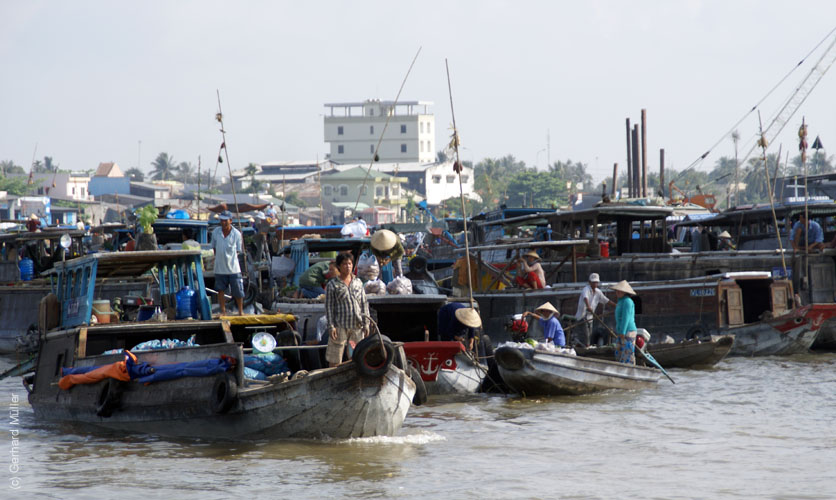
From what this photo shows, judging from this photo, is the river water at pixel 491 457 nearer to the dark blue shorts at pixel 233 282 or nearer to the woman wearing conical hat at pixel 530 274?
the dark blue shorts at pixel 233 282

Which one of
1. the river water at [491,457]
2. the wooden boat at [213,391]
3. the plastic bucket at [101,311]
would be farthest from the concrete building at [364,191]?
the wooden boat at [213,391]

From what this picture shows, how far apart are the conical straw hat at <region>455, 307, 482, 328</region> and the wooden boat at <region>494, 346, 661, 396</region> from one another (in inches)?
25.1

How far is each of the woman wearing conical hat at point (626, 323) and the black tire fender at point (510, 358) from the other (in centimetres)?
179

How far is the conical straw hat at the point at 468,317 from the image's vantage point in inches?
511

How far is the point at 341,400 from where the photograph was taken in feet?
31.9

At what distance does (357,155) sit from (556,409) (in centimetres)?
10258

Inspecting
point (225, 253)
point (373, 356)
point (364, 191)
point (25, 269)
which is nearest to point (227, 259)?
point (225, 253)

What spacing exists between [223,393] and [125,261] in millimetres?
3160

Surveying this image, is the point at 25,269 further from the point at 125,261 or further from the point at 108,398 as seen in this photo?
the point at 108,398

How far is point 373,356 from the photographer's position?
9523 mm

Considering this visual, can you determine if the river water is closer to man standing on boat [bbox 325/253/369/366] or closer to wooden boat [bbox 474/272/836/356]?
man standing on boat [bbox 325/253/369/366]

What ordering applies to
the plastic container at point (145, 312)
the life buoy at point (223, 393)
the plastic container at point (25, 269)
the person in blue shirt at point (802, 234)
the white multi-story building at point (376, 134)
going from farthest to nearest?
the white multi-story building at point (376, 134), the plastic container at point (25, 269), the person in blue shirt at point (802, 234), the plastic container at point (145, 312), the life buoy at point (223, 393)

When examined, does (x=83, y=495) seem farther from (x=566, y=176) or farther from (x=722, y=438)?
(x=566, y=176)

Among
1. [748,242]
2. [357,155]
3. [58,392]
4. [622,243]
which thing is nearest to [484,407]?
[58,392]
